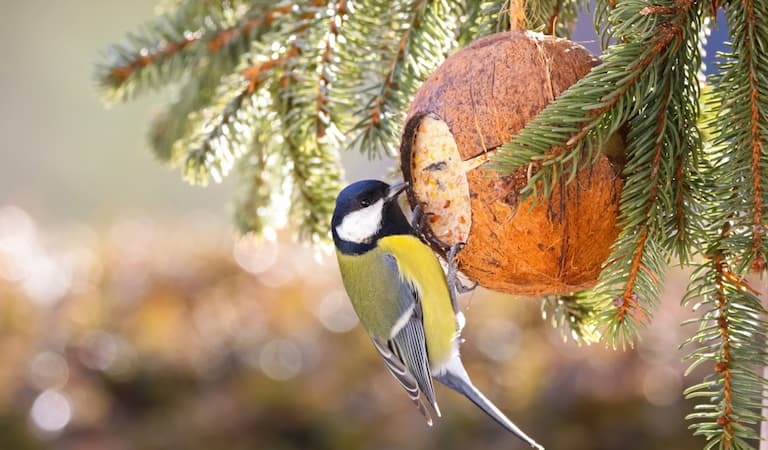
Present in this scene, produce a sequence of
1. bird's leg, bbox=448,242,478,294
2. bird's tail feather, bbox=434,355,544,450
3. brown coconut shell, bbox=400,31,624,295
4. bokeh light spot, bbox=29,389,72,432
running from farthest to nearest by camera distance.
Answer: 1. bokeh light spot, bbox=29,389,72,432
2. bird's tail feather, bbox=434,355,544,450
3. bird's leg, bbox=448,242,478,294
4. brown coconut shell, bbox=400,31,624,295

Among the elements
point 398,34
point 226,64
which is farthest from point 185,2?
point 398,34

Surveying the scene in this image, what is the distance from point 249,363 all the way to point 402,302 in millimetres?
1471

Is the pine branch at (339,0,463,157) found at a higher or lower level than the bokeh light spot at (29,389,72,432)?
higher

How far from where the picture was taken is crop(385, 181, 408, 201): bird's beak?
4.79 ft

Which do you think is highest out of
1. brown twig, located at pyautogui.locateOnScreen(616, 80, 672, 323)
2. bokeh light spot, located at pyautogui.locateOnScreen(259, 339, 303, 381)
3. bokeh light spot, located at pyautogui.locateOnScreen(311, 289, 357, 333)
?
brown twig, located at pyautogui.locateOnScreen(616, 80, 672, 323)

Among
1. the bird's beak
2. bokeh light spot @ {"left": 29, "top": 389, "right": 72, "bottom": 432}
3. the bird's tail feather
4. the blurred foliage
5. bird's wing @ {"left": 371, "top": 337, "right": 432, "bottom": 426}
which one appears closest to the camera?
the bird's beak

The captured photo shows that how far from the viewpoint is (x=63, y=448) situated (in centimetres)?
297

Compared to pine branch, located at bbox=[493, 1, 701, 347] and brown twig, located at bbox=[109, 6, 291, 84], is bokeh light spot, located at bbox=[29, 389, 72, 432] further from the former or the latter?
pine branch, located at bbox=[493, 1, 701, 347]

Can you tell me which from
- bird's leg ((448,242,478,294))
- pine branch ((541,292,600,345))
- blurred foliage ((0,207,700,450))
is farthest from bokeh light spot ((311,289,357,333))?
pine branch ((541,292,600,345))

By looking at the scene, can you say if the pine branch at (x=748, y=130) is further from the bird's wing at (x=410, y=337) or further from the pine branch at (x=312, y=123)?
the bird's wing at (x=410, y=337)

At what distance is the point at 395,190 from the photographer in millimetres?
1524

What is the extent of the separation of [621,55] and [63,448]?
8.43 feet

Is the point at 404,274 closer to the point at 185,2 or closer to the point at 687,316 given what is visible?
the point at 185,2

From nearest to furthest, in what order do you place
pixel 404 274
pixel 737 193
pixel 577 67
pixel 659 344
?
1. pixel 737 193
2. pixel 577 67
3. pixel 404 274
4. pixel 659 344
